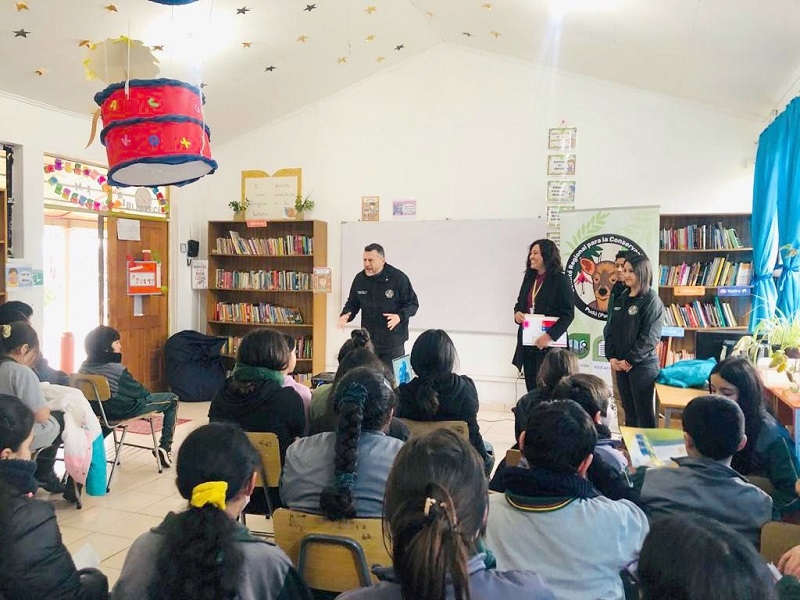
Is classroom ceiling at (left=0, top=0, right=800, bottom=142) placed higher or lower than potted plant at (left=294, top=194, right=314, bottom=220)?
higher

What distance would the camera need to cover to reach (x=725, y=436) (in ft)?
5.67

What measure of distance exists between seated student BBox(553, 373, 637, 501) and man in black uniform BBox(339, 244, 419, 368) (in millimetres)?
2174

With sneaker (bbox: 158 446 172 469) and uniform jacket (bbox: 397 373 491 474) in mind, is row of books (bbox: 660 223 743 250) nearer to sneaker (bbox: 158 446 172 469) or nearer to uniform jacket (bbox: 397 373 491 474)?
uniform jacket (bbox: 397 373 491 474)

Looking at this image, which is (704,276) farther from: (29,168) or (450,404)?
(29,168)

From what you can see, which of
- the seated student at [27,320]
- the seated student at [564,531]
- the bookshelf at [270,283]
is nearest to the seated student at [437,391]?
the seated student at [564,531]

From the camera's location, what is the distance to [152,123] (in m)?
1.83

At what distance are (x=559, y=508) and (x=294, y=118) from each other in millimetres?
5958

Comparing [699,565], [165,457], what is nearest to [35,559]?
[699,565]

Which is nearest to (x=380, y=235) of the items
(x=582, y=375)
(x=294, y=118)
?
(x=294, y=118)

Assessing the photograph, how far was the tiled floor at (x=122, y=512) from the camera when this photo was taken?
2998 mm

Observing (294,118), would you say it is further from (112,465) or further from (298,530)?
(298,530)

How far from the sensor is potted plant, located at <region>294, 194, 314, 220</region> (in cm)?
639

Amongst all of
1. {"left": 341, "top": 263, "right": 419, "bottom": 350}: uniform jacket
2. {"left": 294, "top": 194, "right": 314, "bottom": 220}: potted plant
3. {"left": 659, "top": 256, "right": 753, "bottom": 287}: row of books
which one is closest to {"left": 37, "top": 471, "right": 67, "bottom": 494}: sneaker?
{"left": 341, "top": 263, "right": 419, "bottom": 350}: uniform jacket

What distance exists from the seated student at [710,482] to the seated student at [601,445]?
7 centimetres
